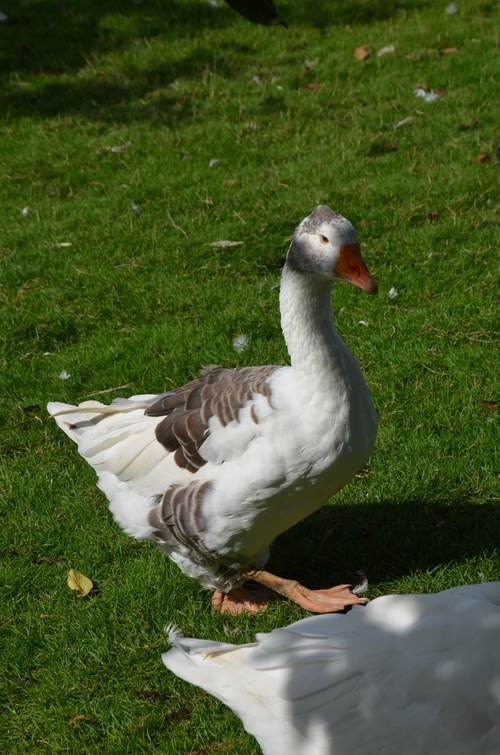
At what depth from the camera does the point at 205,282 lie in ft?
17.9

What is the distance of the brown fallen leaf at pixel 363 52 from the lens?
770 centimetres

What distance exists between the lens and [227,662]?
7.54 ft

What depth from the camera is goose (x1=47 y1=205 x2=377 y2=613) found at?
2.84 meters

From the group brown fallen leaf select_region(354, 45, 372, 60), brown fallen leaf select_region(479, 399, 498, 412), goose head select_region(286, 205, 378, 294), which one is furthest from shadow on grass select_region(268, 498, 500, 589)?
brown fallen leaf select_region(354, 45, 372, 60)

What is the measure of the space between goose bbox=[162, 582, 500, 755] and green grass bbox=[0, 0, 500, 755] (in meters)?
0.74

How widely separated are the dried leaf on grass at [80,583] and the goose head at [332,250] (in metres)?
1.86

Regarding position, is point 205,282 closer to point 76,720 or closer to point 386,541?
point 386,541

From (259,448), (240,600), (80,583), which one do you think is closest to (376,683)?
(259,448)

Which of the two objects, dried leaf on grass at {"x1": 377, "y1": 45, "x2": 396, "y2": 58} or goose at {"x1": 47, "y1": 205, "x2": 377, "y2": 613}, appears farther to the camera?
dried leaf on grass at {"x1": 377, "y1": 45, "x2": 396, "y2": 58}

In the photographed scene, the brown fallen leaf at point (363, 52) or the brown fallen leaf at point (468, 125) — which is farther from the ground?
the brown fallen leaf at point (363, 52)

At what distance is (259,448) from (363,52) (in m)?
6.17

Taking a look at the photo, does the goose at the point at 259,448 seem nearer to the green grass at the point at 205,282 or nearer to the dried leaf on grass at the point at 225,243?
the green grass at the point at 205,282

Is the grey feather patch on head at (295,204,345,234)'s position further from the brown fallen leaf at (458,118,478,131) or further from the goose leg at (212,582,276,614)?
the brown fallen leaf at (458,118,478,131)

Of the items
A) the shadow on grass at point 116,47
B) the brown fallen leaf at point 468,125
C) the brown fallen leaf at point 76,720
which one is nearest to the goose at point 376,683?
the brown fallen leaf at point 76,720
